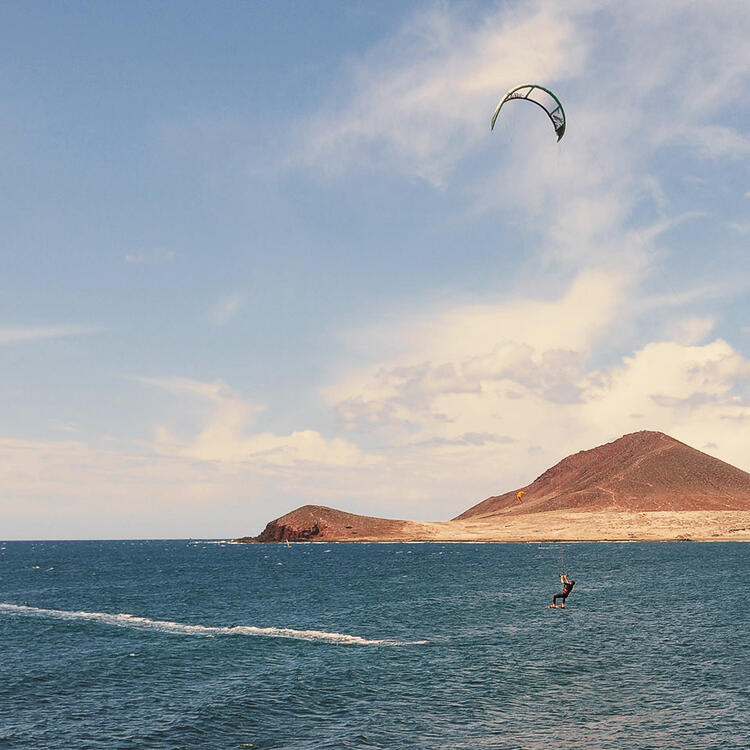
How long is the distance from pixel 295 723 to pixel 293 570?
335 feet

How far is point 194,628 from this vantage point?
61.8m

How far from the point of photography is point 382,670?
143ft

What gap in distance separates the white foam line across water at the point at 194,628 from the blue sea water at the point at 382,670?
0.27m

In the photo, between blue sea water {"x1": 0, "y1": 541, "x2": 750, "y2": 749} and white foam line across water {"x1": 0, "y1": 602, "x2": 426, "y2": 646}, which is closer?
blue sea water {"x1": 0, "y1": 541, "x2": 750, "y2": 749}

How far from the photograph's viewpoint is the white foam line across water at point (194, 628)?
5409 centimetres

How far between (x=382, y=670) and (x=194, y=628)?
79.6ft

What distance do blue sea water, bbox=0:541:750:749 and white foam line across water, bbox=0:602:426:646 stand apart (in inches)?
10.5

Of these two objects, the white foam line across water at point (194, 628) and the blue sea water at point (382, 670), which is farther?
the white foam line across water at point (194, 628)

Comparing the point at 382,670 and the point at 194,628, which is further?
the point at 194,628

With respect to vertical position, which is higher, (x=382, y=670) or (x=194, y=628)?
(x=194, y=628)

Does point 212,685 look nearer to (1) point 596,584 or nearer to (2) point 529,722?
(2) point 529,722

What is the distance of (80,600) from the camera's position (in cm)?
8700

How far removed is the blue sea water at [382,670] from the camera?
3216 centimetres

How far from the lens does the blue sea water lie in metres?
32.2
